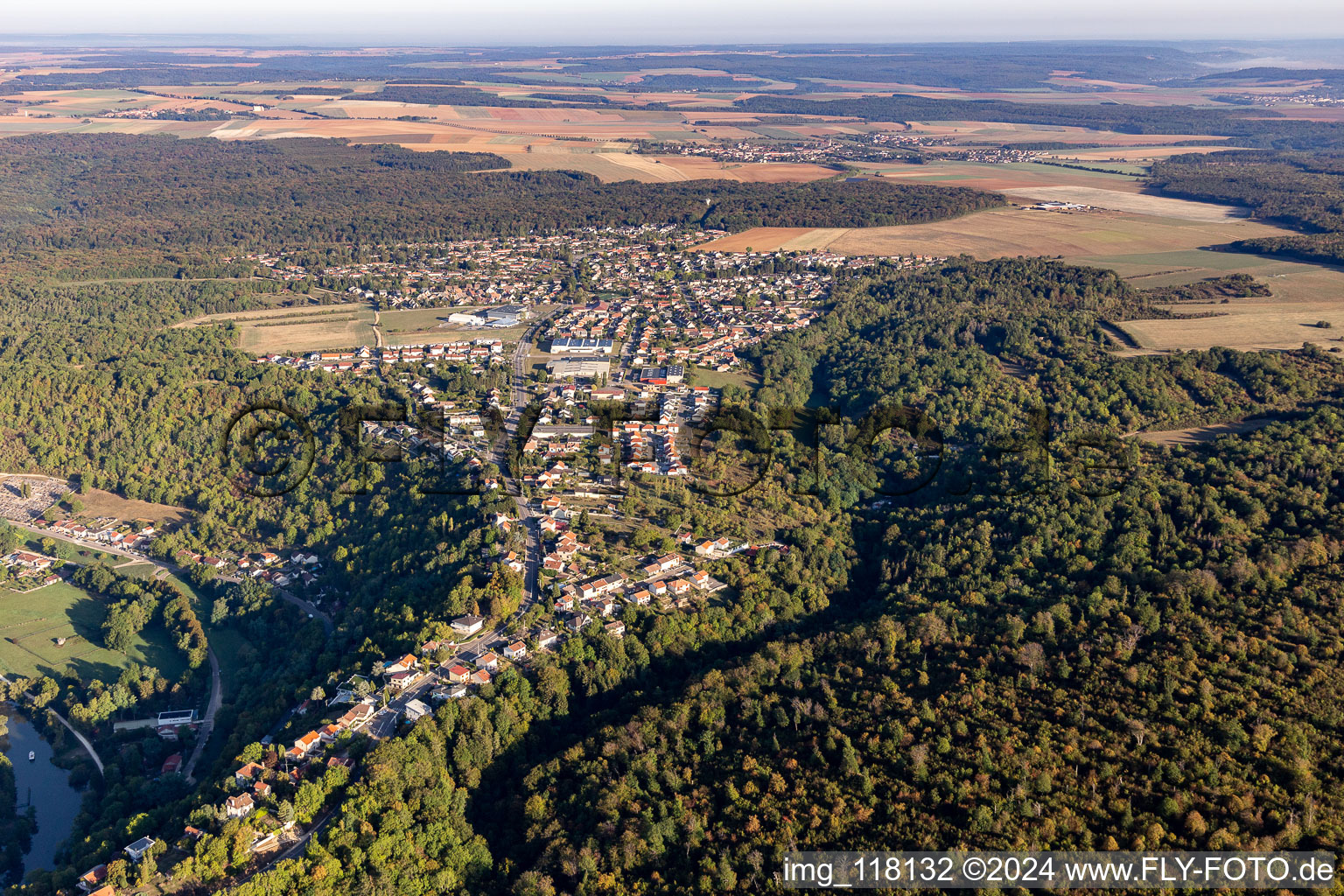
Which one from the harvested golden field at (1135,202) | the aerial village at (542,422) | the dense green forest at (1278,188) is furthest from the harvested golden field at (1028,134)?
the aerial village at (542,422)

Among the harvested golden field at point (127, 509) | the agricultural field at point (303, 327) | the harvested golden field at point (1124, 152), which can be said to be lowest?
the harvested golden field at point (127, 509)

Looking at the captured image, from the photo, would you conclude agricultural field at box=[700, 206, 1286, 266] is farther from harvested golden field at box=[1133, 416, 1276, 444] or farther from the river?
the river

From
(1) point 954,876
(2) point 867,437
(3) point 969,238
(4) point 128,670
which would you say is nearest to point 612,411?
(2) point 867,437

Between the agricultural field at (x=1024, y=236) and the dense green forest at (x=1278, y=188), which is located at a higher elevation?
the dense green forest at (x=1278, y=188)

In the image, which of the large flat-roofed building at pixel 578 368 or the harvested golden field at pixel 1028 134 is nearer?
the large flat-roofed building at pixel 578 368

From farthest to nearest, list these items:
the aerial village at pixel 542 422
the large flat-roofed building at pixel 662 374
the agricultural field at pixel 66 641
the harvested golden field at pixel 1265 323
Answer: the harvested golden field at pixel 1265 323, the large flat-roofed building at pixel 662 374, the agricultural field at pixel 66 641, the aerial village at pixel 542 422

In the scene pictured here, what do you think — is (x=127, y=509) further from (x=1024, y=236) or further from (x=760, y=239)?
(x=1024, y=236)

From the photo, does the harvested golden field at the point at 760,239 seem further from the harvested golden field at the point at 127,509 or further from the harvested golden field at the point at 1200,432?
the harvested golden field at the point at 127,509

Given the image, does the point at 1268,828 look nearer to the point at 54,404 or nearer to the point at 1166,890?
the point at 1166,890

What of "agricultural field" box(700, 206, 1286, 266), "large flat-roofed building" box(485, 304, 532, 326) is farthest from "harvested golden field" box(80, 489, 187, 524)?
"agricultural field" box(700, 206, 1286, 266)
